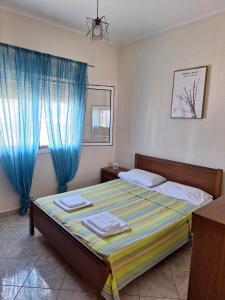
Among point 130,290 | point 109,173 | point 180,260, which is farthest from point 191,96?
point 130,290

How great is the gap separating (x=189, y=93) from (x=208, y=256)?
2.27 meters

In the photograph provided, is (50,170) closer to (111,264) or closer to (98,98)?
(98,98)

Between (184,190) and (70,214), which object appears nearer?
(70,214)

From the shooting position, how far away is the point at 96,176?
4.00 m

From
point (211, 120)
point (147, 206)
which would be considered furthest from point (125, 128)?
point (147, 206)

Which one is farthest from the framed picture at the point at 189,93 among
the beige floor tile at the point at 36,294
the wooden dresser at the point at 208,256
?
the beige floor tile at the point at 36,294

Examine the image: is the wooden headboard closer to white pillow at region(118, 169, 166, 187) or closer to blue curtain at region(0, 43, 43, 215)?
white pillow at region(118, 169, 166, 187)

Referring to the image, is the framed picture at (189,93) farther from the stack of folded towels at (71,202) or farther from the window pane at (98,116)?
the stack of folded towels at (71,202)

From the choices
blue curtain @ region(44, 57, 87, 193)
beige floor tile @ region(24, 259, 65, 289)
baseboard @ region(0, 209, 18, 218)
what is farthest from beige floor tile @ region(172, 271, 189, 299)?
baseboard @ region(0, 209, 18, 218)

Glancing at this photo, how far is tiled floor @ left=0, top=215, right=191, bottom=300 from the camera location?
1.78 meters

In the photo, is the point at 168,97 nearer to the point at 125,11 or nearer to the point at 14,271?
the point at 125,11

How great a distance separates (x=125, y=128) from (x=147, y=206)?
5.98 feet

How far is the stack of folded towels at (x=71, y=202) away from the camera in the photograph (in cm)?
233

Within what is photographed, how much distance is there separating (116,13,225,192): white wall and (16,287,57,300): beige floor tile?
231 centimetres
